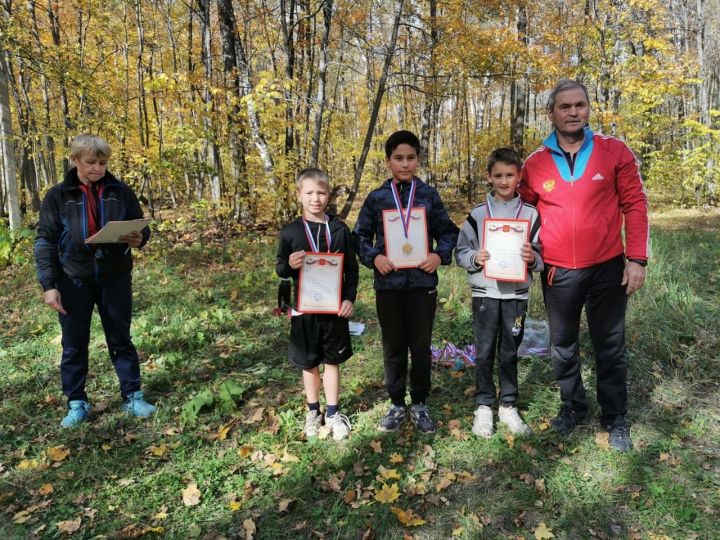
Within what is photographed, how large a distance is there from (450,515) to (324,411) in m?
1.40

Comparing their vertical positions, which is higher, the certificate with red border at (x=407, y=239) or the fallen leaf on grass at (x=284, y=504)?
the certificate with red border at (x=407, y=239)

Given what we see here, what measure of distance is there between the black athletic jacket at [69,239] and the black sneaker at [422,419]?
8.92ft

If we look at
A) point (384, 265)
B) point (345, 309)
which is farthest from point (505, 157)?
point (345, 309)

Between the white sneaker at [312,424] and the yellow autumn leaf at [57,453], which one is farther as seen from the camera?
the white sneaker at [312,424]

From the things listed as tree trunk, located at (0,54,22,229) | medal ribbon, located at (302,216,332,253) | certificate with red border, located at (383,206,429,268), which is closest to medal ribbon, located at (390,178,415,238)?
certificate with red border, located at (383,206,429,268)

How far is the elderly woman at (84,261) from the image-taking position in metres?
3.40

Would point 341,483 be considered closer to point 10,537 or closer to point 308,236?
point 308,236

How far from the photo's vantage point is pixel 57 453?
3316 millimetres

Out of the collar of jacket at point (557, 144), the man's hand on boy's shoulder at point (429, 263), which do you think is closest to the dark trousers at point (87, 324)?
the man's hand on boy's shoulder at point (429, 263)

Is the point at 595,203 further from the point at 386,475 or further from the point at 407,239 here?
the point at 386,475

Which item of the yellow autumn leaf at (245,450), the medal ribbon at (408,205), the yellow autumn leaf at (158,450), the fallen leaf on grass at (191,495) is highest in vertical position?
the medal ribbon at (408,205)

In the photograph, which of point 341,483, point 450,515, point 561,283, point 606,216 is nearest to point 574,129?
point 606,216

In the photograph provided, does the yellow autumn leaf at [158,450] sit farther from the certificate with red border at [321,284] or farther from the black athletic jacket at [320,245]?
the black athletic jacket at [320,245]

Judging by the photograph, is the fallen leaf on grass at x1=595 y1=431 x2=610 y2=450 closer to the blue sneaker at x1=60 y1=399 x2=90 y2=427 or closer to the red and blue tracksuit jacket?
the red and blue tracksuit jacket
